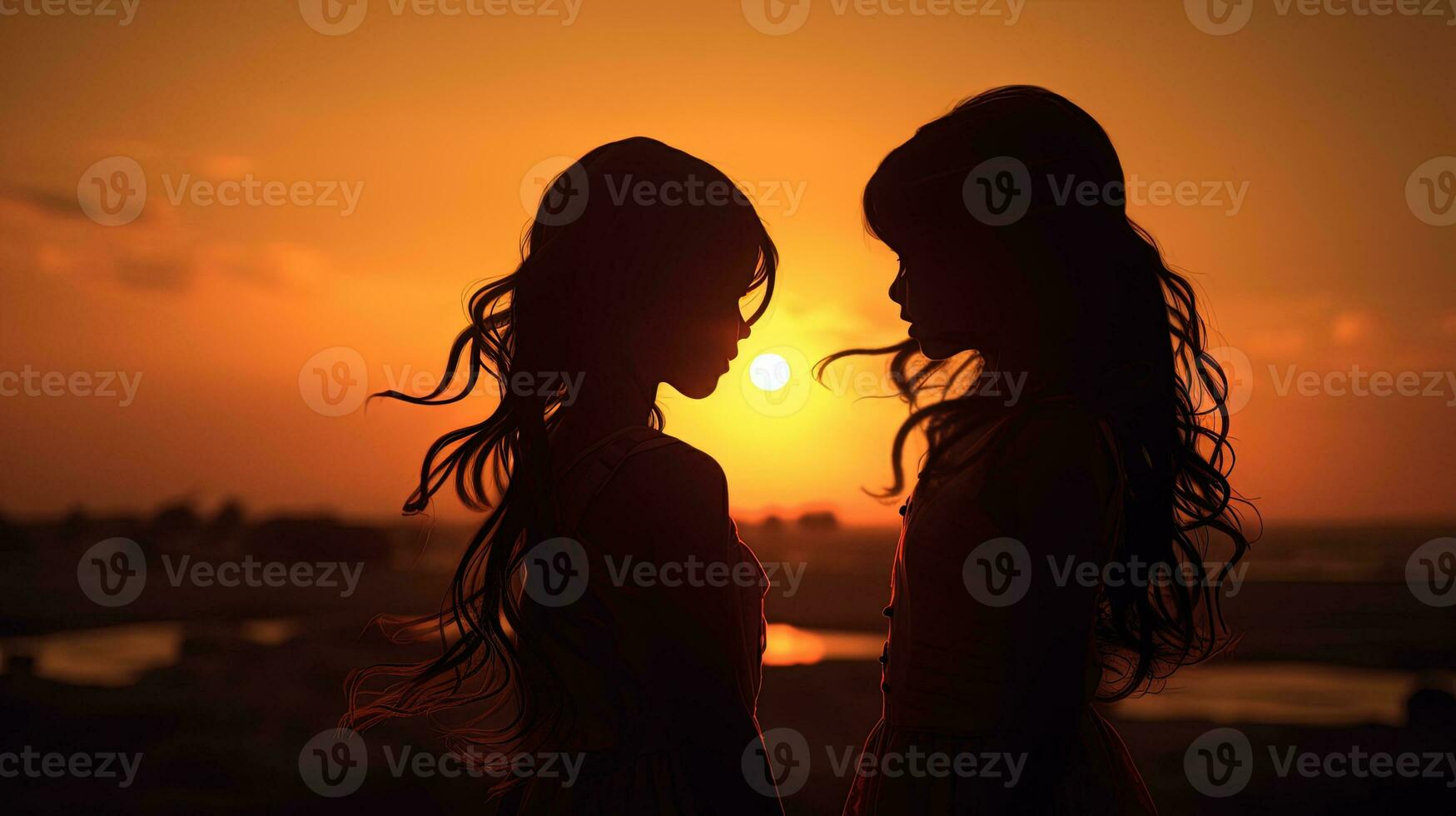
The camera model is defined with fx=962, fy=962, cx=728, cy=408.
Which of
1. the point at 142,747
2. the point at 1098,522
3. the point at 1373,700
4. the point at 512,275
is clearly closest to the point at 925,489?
the point at 1098,522

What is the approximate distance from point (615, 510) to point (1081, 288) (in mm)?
1314

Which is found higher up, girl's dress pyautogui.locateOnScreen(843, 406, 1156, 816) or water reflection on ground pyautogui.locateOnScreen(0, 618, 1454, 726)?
girl's dress pyautogui.locateOnScreen(843, 406, 1156, 816)

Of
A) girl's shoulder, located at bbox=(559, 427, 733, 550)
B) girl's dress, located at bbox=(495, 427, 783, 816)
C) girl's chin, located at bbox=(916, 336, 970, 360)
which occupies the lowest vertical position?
girl's dress, located at bbox=(495, 427, 783, 816)

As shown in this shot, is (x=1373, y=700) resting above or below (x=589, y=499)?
below

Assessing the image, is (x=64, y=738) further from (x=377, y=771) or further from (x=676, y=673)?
(x=676, y=673)

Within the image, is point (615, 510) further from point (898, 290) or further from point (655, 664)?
point (898, 290)

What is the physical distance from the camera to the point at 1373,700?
615 inches

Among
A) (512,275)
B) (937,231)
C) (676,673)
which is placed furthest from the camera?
(512,275)

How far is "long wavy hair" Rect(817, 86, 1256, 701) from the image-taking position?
246 cm

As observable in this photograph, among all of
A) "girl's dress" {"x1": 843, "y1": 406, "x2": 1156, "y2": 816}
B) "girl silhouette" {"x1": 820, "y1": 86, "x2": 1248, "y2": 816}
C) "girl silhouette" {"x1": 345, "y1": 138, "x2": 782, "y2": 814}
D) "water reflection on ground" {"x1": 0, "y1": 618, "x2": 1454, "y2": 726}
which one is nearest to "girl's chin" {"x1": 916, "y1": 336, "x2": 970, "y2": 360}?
"girl silhouette" {"x1": 820, "y1": 86, "x2": 1248, "y2": 816}

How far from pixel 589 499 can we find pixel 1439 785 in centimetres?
1173

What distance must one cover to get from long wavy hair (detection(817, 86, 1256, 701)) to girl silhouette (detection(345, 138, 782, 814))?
55cm

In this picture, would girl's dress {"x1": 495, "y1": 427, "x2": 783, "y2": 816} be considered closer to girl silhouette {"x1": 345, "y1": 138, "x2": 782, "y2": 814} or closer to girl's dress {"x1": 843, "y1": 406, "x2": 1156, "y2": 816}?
girl silhouette {"x1": 345, "y1": 138, "x2": 782, "y2": 814}

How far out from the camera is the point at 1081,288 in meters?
2.47
